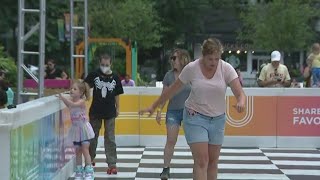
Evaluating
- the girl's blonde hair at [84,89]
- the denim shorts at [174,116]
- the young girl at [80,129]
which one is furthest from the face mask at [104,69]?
Answer: the denim shorts at [174,116]

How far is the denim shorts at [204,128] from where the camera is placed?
22.1 ft

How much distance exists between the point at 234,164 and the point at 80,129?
3.06 m

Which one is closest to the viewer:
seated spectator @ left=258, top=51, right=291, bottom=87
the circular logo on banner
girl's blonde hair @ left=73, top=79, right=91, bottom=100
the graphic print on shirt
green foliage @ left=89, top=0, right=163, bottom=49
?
girl's blonde hair @ left=73, top=79, right=91, bottom=100

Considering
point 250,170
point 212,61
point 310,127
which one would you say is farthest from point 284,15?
point 212,61

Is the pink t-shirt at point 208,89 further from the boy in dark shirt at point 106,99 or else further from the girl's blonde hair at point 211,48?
the boy in dark shirt at point 106,99

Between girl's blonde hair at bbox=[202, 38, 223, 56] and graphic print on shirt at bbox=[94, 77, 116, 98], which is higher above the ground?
girl's blonde hair at bbox=[202, 38, 223, 56]

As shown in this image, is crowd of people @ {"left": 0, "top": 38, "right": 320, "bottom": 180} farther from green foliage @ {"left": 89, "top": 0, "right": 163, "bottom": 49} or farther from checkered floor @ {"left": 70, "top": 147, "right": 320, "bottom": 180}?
green foliage @ {"left": 89, "top": 0, "right": 163, "bottom": 49}

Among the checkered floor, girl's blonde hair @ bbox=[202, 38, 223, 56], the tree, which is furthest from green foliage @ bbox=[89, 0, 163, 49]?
girl's blonde hair @ bbox=[202, 38, 223, 56]

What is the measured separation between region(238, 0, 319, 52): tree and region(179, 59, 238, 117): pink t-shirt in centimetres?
3204

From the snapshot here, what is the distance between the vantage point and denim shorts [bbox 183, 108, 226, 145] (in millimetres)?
6742

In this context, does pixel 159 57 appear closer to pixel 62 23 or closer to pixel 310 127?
pixel 62 23

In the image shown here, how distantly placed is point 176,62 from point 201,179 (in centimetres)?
233

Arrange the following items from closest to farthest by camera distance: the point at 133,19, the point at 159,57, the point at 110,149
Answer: the point at 110,149 → the point at 133,19 → the point at 159,57

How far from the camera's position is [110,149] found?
31.0 feet
